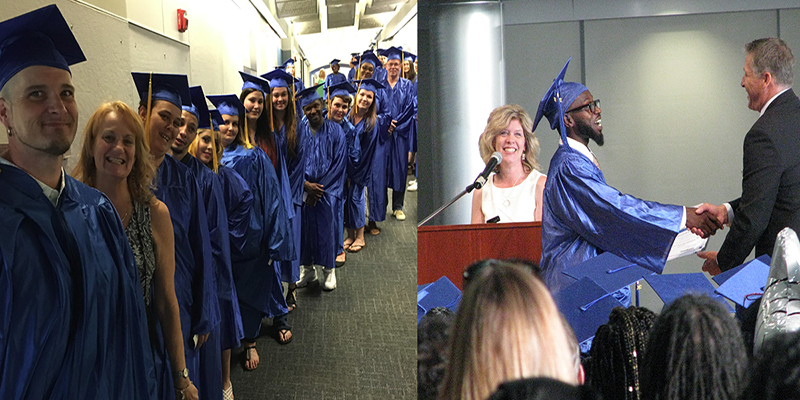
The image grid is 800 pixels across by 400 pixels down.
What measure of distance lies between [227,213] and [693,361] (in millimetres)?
1918

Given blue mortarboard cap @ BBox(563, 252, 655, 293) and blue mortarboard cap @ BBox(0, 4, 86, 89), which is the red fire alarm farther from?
blue mortarboard cap @ BBox(563, 252, 655, 293)

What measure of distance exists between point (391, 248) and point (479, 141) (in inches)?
163

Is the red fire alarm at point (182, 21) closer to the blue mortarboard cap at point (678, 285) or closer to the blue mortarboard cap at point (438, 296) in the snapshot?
the blue mortarboard cap at point (438, 296)

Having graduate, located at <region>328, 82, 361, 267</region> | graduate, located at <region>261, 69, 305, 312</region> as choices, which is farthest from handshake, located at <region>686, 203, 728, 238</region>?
graduate, located at <region>328, 82, 361, 267</region>

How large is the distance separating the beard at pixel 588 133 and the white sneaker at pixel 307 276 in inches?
129

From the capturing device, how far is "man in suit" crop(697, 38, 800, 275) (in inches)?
50.3

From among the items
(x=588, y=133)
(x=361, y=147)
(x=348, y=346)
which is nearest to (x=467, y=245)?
(x=588, y=133)

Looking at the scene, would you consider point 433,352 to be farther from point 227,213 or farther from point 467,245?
point 227,213

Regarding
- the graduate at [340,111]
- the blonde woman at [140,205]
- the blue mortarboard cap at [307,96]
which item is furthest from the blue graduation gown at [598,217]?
the graduate at [340,111]

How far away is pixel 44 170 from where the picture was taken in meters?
0.96

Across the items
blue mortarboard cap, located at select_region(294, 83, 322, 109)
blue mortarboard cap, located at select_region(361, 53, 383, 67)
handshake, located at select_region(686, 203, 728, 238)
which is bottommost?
handshake, located at select_region(686, 203, 728, 238)

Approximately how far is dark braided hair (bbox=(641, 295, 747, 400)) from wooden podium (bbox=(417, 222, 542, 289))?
368mm

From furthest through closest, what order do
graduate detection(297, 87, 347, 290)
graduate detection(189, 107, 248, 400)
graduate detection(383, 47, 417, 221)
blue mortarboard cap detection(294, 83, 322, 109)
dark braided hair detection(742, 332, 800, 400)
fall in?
graduate detection(383, 47, 417, 221), graduate detection(297, 87, 347, 290), blue mortarboard cap detection(294, 83, 322, 109), graduate detection(189, 107, 248, 400), dark braided hair detection(742, 332, 800, 400)

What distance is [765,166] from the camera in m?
1.31
